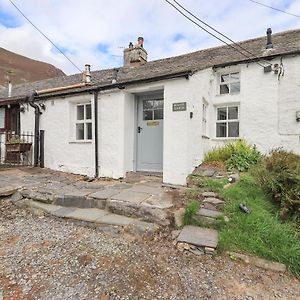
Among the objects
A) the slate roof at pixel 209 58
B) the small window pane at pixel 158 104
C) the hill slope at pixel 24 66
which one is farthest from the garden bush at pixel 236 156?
the hill slope at pixel 24 66

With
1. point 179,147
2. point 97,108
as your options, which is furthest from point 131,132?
point 179,147

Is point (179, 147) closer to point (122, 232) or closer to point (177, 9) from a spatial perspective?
point (122, 232)

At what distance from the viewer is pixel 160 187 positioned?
574 centimetres

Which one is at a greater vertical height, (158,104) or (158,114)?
(158,104)

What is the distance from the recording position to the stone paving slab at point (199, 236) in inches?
126

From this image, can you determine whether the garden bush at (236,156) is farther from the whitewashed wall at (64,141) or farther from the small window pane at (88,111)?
the small window pane at (88,111)

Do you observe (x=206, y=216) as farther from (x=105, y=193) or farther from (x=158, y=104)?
(x=158, y=104)

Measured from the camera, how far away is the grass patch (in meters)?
3.07

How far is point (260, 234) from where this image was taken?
3.35 m

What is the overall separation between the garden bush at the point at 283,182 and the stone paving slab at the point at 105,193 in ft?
10.4

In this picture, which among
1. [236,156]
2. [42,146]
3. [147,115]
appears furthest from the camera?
[42,146]

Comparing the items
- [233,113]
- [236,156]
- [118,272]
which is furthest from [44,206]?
[233,113]

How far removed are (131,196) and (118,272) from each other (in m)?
2.11

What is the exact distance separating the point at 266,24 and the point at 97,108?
23.0 ft
